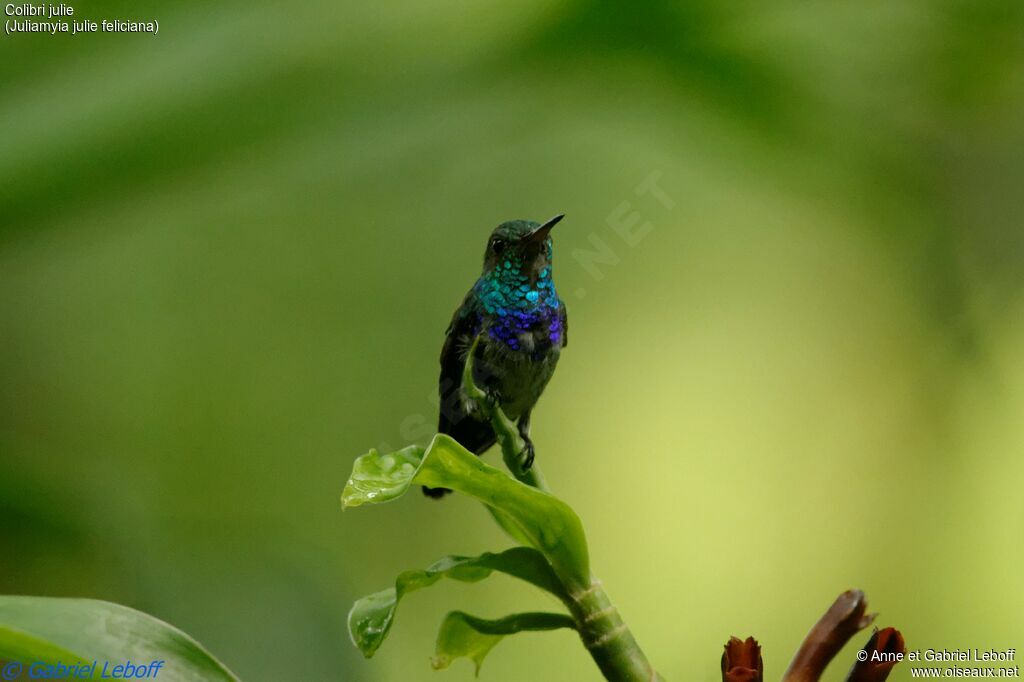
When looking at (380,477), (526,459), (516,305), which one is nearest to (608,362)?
(516,305)

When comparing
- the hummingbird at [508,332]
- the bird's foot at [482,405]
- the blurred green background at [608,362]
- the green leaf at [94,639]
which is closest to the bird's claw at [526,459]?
the bird's foot at [482,405]

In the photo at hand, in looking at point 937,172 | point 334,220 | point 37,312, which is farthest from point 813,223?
point 37,312

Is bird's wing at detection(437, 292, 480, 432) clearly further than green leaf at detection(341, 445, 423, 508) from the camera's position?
Yes

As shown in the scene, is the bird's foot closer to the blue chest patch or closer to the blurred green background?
the blue chest patch

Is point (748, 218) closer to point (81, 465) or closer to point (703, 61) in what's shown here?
point (703, 61)

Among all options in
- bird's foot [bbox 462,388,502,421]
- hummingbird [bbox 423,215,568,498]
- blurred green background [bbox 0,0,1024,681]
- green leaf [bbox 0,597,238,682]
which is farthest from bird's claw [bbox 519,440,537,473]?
→ blurred green background [bbox 0,0,1024,681]

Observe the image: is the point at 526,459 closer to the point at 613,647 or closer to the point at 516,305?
the point at 613,647
